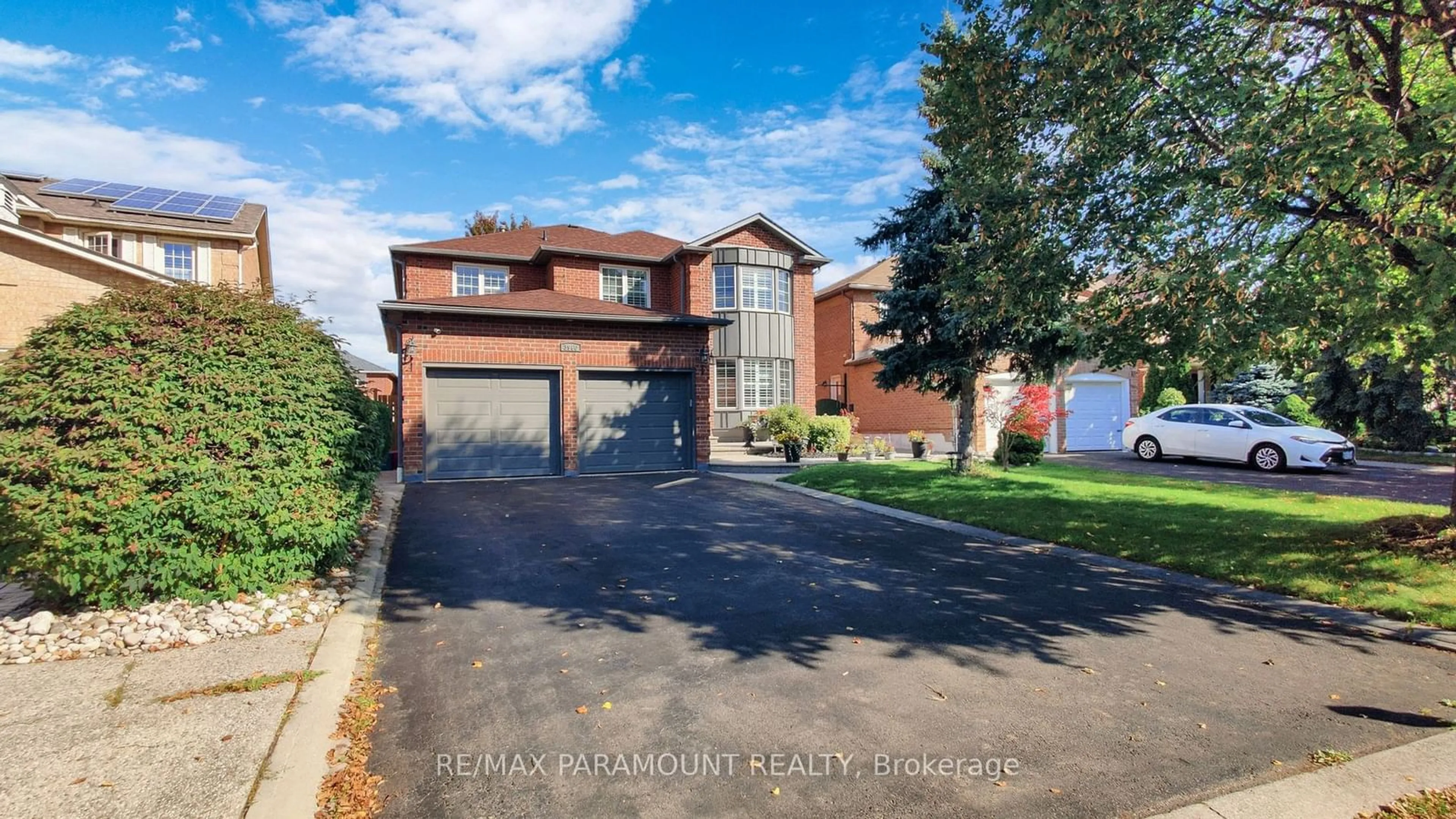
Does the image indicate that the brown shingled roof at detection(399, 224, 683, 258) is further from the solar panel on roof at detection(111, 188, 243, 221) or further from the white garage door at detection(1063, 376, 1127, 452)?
the white garage door at detection(1063, 376, 1127, 452)

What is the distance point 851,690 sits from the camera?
3.91 meters

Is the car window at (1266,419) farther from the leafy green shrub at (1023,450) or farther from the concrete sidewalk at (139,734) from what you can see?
the concrete sidewalk at (139,734)

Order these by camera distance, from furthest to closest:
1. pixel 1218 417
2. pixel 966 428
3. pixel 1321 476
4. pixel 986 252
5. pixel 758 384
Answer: pixel 758 384 → pixel 1218 417 → pixel 1321 476 → pixel 966 428 → pixel 986 252

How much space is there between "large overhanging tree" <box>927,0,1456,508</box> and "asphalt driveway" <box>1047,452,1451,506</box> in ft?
19.8

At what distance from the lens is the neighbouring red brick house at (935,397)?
2142 cm

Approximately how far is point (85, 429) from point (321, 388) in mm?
1504

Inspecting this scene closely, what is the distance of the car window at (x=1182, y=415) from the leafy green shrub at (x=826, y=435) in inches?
325

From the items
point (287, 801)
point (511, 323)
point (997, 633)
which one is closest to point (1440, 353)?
point (997, 633)

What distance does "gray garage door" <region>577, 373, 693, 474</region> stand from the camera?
15211 millimetres

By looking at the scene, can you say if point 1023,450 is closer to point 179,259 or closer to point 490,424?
point 490,424

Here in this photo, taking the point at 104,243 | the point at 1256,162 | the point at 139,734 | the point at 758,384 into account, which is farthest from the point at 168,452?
the point at 104,243

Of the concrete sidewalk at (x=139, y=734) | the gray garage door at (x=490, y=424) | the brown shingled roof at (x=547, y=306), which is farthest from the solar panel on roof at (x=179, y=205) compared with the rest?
the concrete sidewalk at (x=139, y=734)

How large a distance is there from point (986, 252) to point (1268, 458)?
11990 mm

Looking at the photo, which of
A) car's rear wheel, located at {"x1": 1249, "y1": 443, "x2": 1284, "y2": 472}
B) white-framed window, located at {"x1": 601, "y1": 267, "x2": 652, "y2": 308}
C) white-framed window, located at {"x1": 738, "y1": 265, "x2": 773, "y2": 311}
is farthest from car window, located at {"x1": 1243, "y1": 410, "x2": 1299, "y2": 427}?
white-framed window, located at {"x1": 601, "y1": 267, "x2": 652, "y2": 308}
